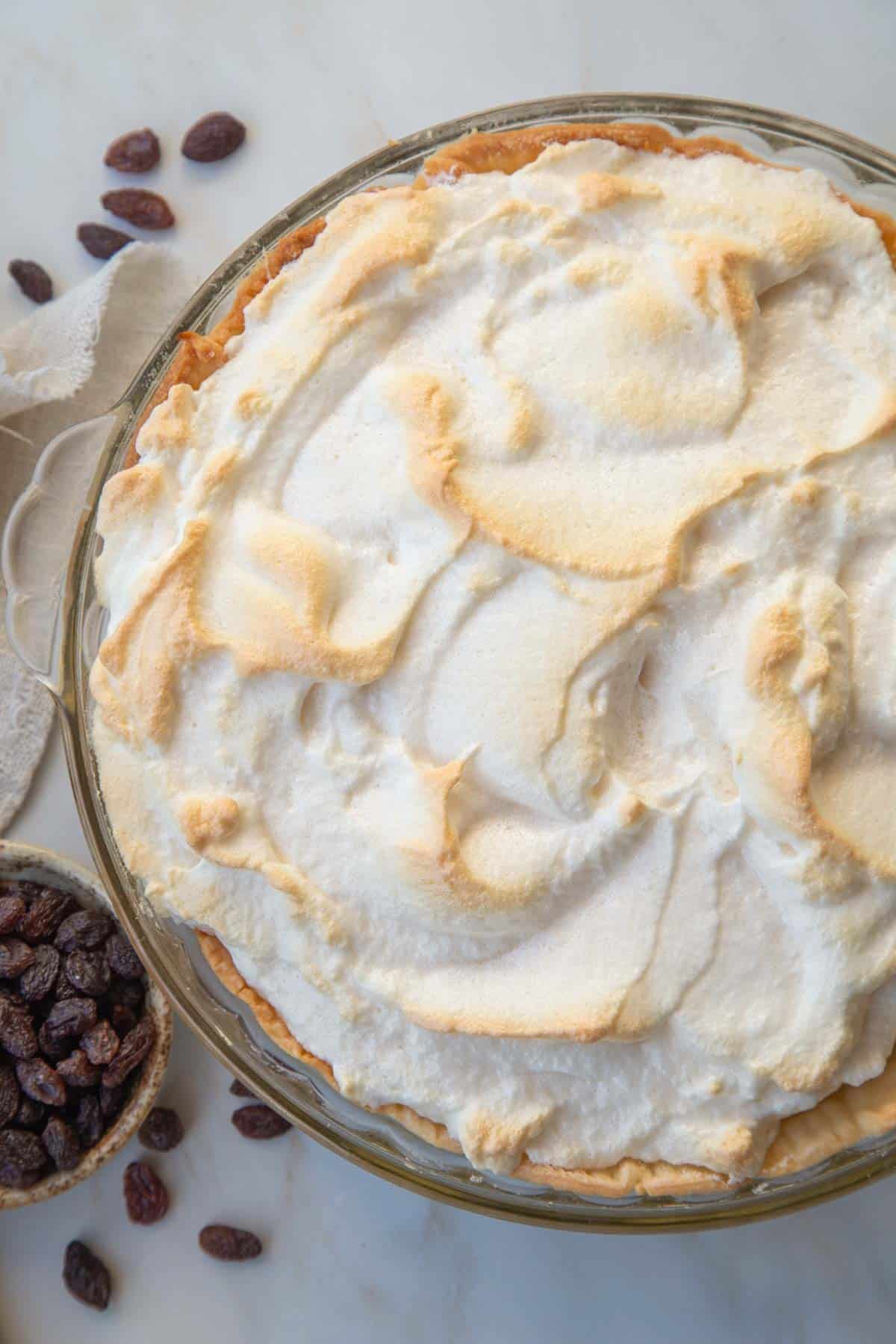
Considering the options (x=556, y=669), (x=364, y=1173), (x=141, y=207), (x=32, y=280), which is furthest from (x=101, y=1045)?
(x=141, y=207)

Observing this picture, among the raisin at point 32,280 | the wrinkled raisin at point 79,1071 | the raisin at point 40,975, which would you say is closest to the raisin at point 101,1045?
the wrinkled raisin at point 79,1071

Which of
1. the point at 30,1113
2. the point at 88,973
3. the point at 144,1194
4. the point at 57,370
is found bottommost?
the point at 144,1194

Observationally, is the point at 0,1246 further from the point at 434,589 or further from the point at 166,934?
the point at 434,589

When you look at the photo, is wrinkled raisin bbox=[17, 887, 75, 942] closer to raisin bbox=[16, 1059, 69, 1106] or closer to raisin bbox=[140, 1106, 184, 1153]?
raisin bbox=[16, 1059, 69, 1106]

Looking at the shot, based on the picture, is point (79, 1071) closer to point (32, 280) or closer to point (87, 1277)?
point (87, 1277)

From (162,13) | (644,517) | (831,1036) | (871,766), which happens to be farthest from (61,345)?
(831,1036)
